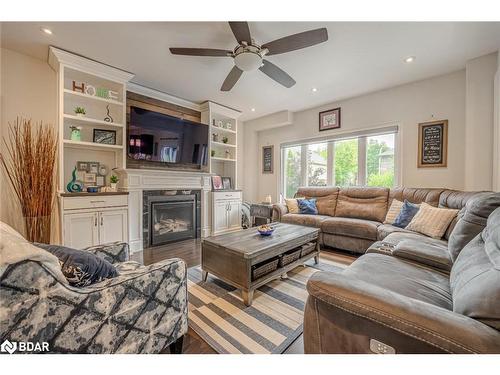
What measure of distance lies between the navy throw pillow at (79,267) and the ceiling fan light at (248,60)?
2.11 metres

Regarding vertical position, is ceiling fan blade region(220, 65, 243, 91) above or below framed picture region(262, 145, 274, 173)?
above

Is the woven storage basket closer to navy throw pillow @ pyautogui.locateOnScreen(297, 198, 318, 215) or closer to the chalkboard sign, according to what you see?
navy throw pillow @ pyautogui.locateOnScreen(297, 198, 318, 215)

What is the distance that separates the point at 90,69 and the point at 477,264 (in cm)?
401

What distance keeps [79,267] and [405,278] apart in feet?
5.90

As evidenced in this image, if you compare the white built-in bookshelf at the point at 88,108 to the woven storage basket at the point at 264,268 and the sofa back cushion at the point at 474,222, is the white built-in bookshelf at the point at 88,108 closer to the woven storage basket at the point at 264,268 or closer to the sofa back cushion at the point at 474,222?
the woven storage basket at the point at 264,268

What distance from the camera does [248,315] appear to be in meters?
1.69

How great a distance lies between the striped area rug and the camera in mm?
1403

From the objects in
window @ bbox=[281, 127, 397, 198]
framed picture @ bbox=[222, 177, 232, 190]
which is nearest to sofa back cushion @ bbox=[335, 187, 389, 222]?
window @ bbox=[281, 127, 397, 198]

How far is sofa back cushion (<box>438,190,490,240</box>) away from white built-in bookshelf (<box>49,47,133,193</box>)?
13.6ft

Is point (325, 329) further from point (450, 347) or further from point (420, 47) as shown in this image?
point (420, 47)

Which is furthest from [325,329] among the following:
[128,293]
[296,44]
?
[296,44]

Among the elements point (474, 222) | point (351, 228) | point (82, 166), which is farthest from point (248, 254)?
point (82, 166)

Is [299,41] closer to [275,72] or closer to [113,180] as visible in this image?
[275,72]

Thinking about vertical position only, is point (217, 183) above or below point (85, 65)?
below
